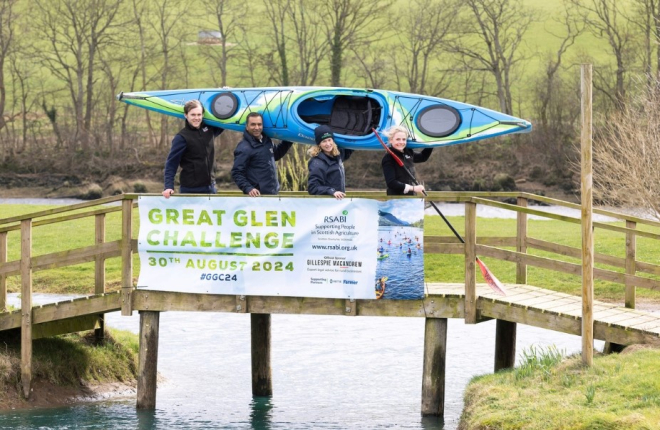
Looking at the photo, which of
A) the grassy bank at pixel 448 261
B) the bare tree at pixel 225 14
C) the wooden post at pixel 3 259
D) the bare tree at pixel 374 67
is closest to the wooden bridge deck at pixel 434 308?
the wooden post at pixel 3 259

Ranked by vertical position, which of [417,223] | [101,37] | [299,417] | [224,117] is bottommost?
[299,417]

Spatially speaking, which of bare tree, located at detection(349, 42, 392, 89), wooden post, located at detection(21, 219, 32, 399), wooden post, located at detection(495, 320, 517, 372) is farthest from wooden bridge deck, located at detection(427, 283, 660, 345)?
bare tree, located at detection(349, 42, 392, 89)

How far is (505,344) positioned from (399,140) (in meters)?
3.99

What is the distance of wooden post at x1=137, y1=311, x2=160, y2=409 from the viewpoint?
1436cm

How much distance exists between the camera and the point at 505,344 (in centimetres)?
1556

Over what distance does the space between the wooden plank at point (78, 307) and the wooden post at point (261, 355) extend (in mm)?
2582

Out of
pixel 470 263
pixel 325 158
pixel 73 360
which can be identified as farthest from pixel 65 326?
pixel 470 263

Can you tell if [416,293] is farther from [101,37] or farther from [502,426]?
[101,37]

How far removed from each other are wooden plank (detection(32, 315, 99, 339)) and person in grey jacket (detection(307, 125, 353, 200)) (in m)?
4.28

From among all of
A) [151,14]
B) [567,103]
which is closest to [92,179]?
[151,14]

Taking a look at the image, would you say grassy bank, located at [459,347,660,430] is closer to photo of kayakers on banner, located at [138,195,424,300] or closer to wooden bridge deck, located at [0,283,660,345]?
wooden bridge deck, located at [0,283,660,345]

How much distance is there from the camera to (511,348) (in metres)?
15.6

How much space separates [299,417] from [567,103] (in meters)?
45.7

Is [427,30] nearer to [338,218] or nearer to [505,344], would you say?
[505,344]
